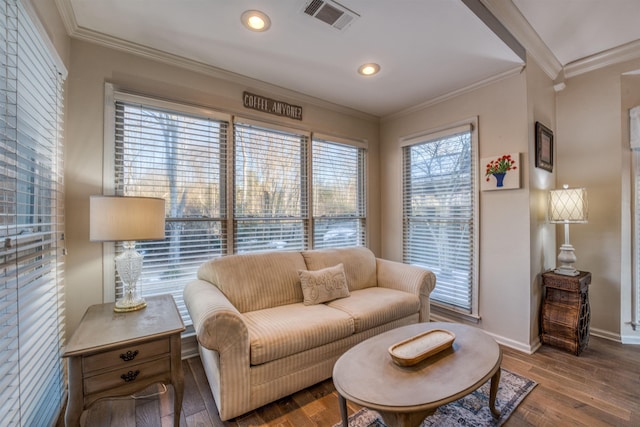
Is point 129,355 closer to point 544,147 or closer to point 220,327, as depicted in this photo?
point 220,327

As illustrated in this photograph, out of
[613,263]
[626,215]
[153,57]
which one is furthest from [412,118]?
[153,57]

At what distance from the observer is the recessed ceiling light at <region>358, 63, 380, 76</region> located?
98.6 inches

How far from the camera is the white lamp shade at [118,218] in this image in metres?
1.63

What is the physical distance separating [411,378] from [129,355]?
1.41 meters

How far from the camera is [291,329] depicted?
1866 millimetres

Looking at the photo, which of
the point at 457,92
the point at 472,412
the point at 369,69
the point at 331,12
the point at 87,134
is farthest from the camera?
the point at 457,92

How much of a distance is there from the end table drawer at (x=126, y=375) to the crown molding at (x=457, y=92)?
345 centimetres

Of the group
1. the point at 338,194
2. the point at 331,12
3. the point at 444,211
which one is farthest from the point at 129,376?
the point at 444,211

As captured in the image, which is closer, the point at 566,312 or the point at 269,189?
the point at 566,312

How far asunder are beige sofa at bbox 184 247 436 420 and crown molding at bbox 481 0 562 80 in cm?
221

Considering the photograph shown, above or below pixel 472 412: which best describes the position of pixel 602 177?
above

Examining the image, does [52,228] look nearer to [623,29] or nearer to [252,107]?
[252,107]

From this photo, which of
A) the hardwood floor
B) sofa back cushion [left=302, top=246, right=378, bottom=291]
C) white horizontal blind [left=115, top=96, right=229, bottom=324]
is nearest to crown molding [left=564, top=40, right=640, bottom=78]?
the hardwood floor

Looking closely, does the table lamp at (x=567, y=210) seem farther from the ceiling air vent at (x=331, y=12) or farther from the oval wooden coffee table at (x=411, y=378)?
the ceiling air vent at (x=331, y=12)
